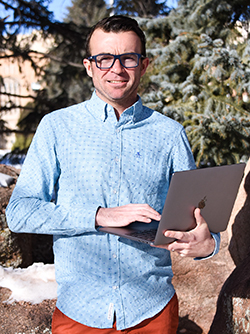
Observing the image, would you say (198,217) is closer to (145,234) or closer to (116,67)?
(145,234)

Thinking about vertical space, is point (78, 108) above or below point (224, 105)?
above

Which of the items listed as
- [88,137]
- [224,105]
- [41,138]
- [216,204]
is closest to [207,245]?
[216,204]

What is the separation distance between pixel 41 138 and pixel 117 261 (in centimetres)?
60

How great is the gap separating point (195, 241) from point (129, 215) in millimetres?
270

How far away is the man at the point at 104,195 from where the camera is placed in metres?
1.40

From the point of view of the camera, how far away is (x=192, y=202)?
1.26 meters

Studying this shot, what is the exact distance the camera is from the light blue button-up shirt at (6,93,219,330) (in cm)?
140

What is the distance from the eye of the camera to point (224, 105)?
433cm

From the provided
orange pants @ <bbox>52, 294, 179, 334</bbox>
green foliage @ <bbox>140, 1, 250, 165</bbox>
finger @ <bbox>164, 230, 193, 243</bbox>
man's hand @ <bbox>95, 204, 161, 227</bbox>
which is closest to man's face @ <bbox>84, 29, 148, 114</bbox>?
man's hand @ <bbox>95, 204, 161, 227</bbox>

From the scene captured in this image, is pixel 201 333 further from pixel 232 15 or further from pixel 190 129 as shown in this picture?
pixel 232 15

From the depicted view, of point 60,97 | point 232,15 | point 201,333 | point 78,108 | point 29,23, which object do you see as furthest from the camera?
point 60,97

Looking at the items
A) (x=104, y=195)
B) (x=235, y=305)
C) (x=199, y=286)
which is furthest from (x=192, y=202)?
(x=199, y=286)

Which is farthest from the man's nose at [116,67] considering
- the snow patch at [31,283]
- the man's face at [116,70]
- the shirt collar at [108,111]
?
the snow patch at [31,283]

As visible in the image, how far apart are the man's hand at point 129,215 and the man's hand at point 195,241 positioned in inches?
4.3
